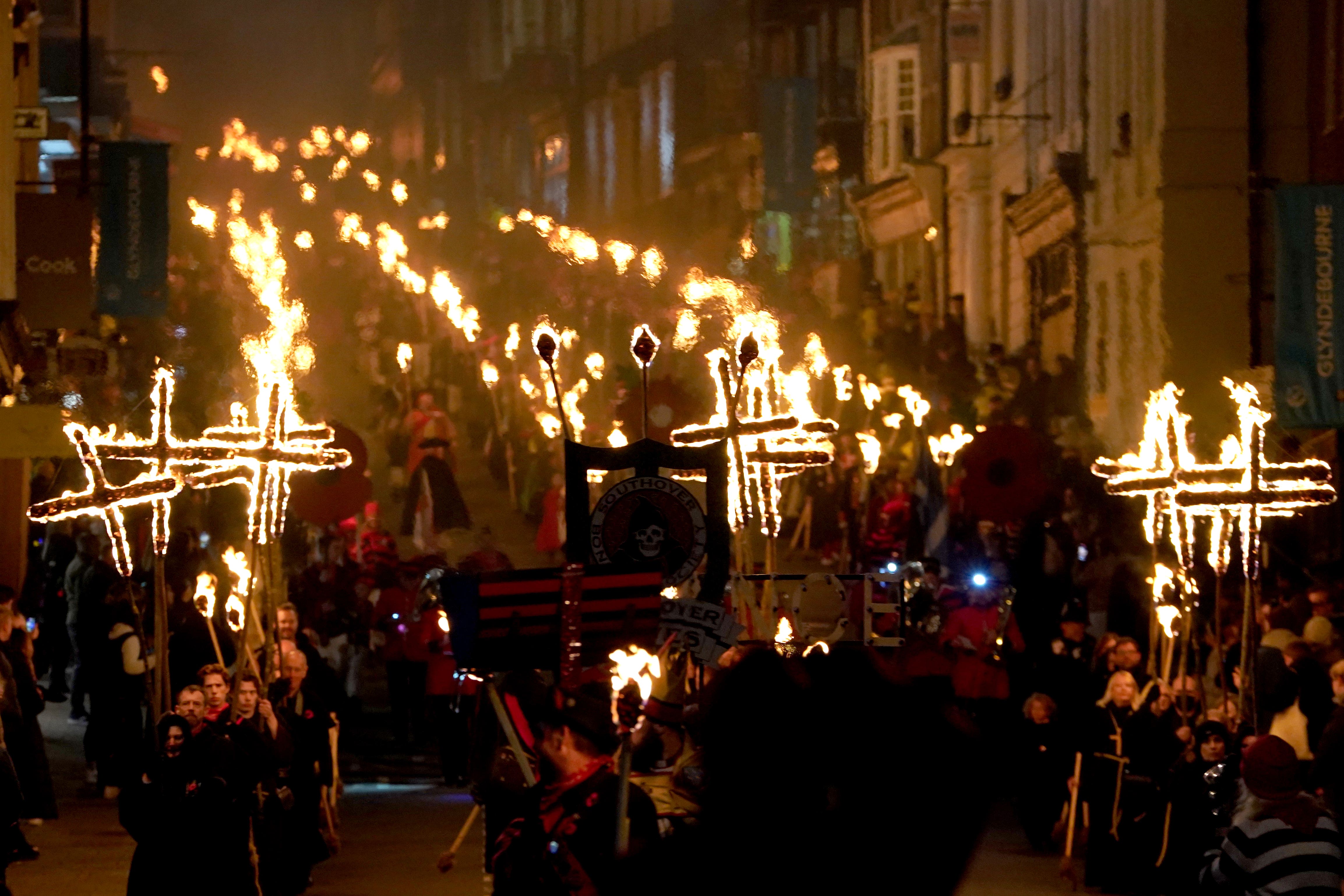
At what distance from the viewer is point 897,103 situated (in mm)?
45000

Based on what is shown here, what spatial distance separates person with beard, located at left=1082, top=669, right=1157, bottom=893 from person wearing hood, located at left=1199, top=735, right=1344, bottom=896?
5336 mm

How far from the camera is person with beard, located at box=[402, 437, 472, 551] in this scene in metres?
29.0

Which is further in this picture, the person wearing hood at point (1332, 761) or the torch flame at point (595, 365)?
the torch flame at point (595, 365)

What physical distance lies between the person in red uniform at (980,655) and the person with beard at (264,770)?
5.95 metres

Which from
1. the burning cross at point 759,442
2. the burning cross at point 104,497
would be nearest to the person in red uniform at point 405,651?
the burning cross at point 759,442

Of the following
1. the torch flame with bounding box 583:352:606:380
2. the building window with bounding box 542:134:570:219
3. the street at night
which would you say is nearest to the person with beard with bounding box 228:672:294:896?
the street at night

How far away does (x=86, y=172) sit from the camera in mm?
26188

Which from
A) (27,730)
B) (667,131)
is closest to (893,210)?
(667,131)

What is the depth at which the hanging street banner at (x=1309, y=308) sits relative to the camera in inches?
794

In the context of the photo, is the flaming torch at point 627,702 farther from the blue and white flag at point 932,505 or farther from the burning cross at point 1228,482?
the blue and white flag at point 932,505

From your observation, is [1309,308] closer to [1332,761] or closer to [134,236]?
[1332,761]

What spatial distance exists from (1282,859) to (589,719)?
288cm

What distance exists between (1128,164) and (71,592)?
1424cm

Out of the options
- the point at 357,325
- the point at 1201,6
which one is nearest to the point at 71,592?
the point at 1201,6
